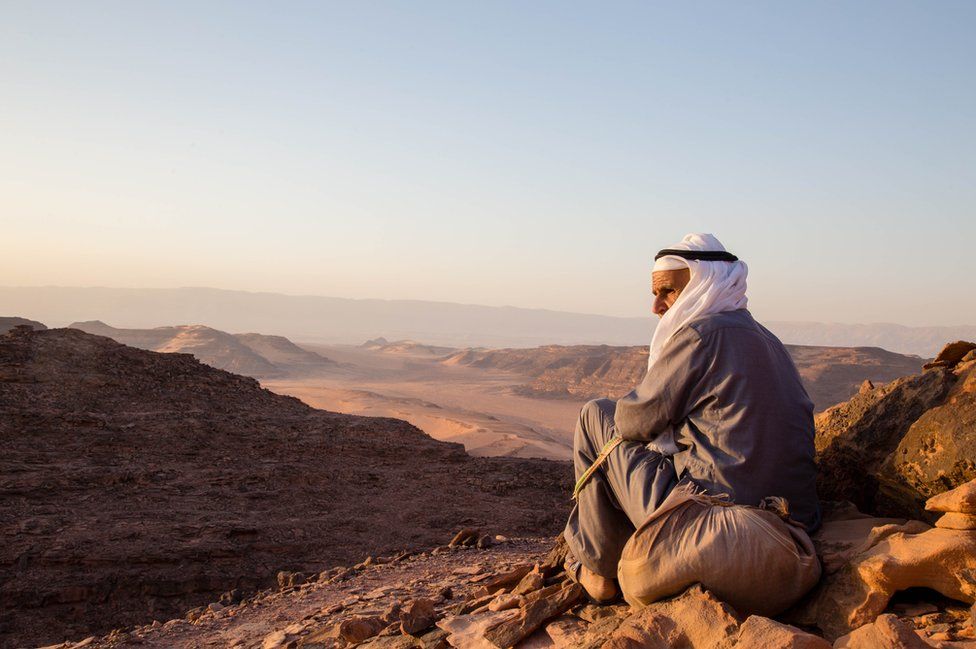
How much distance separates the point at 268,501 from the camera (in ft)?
26.5

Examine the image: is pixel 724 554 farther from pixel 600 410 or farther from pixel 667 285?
pixel 667 285

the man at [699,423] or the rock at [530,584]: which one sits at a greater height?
the man at [699,423]

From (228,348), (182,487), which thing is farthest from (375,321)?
(182,487)

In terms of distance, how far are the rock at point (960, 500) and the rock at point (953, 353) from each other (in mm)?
1363

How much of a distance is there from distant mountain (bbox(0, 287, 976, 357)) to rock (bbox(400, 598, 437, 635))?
384 ft

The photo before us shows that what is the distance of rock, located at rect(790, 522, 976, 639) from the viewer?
8.22ft

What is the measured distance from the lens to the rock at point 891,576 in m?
2.51

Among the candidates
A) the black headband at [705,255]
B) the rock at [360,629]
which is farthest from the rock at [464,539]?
the black headband at [705,255]

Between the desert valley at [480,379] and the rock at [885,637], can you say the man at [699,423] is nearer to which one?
the rock at [885,637]

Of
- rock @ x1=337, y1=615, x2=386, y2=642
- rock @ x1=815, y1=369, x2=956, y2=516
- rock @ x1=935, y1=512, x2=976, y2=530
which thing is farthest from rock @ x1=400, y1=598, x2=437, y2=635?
rock @ x1=935, y1=512, x2=976, y2=530

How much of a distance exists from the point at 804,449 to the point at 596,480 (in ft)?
2.63

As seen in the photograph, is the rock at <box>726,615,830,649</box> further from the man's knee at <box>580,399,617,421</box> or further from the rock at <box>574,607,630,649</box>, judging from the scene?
the man's knee at <box>580,399,617,421</box>

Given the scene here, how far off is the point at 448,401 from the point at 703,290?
3089cm

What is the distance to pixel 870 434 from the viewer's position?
12.4 feet
